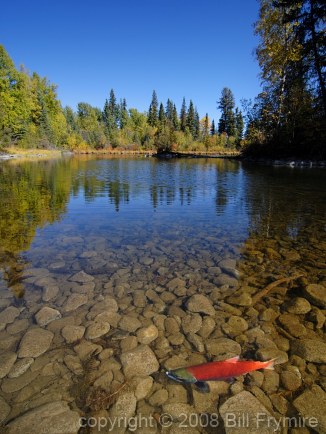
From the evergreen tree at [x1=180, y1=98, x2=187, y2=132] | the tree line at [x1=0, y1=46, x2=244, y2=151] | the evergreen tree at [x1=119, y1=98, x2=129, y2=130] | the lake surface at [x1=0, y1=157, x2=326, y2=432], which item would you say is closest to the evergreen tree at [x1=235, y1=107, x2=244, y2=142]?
the tree line at [x1=0, y1=46, x2=244, y2=151]

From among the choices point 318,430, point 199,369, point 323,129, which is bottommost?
point 318,430

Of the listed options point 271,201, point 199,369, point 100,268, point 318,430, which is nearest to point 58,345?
point 199,369

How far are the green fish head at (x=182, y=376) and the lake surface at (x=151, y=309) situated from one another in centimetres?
8

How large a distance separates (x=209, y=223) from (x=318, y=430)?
6.13 m

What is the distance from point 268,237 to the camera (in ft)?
22.0

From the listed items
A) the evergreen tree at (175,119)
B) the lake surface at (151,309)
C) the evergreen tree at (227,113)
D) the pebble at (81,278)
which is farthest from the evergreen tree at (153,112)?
the pebble at (81,278)

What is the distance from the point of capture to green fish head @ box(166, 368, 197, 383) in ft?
7.94

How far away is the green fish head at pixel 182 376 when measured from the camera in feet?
7.94

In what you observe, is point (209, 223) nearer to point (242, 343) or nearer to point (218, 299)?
point (218, 299)

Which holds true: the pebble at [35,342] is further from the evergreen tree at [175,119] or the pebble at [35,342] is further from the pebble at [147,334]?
the evergreen tree at [175,119]

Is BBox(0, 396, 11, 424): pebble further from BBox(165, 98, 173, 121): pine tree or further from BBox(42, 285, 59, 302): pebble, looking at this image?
BBox(165, 98, 173, 121): pine tree

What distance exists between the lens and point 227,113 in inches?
3169

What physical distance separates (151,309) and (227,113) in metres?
86.3

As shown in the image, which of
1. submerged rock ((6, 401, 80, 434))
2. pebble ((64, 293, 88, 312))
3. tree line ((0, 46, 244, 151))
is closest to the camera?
submerged rock ((6, 401, 80, 434))
